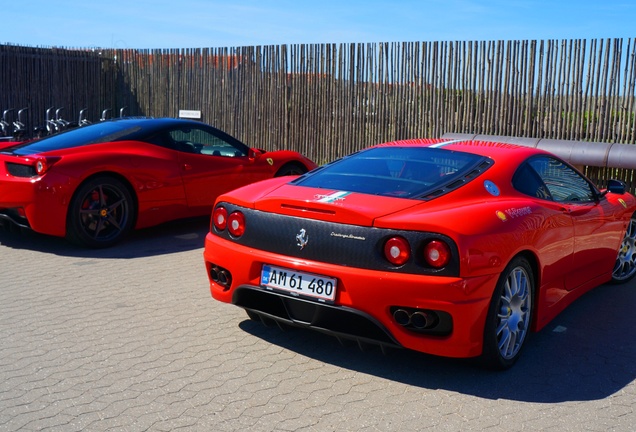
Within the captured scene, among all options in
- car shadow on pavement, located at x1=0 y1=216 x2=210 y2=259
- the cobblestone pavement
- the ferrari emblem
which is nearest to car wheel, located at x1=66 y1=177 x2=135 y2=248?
car shadow on pavement, located at x1=0 y1=216 x2=210 y2=259

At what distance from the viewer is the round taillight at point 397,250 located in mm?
3881

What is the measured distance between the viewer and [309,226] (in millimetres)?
4145

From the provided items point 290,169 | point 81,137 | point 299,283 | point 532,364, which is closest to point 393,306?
point 299,283

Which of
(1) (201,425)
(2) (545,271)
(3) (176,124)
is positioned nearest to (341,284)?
(1) (201,425)

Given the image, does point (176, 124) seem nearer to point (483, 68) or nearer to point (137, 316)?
point (137, 316)

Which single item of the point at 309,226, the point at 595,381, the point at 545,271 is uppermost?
the point at 309,226

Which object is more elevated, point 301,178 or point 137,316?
point 301,178

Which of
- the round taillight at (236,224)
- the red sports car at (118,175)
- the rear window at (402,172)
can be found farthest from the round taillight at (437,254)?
the red sports car at (118,175)

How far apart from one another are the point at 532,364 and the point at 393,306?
3.77 ft

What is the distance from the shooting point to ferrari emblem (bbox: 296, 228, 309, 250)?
13.6 ft

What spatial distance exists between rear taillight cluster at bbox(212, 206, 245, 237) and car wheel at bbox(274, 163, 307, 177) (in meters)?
4.45

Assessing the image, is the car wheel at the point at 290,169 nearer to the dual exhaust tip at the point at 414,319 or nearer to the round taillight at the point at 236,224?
the round taillight at the point at 236,224

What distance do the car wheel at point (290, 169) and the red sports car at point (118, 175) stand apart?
0.10m

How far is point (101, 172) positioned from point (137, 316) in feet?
8.66
